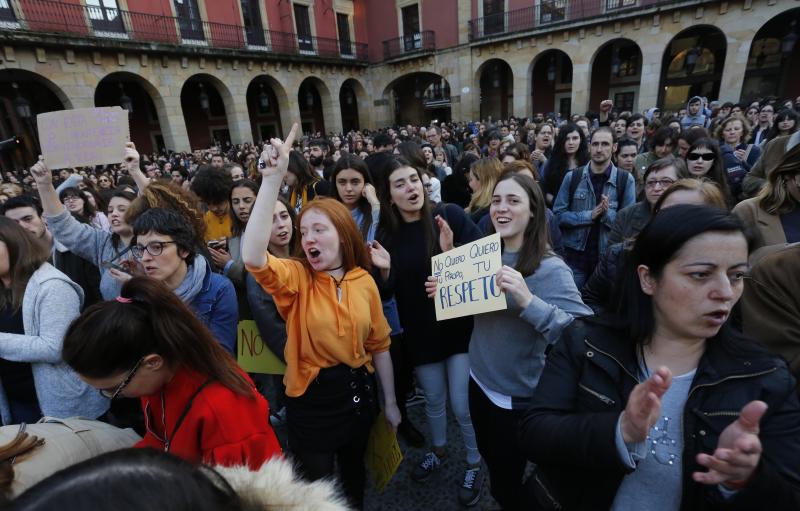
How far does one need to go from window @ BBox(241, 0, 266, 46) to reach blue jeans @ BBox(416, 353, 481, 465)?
2203cm

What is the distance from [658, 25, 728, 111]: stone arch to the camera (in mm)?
18844

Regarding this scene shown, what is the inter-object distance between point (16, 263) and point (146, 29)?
61.5ft

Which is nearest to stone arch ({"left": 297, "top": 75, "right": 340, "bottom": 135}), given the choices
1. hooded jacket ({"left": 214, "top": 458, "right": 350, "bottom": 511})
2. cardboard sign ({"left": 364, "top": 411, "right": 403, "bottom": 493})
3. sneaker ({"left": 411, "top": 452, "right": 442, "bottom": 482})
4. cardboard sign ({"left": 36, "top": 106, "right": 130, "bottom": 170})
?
cardboard sign ({"left": 36, "top": 106, "right": 130, "bottom": 170})

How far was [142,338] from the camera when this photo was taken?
1.34 meters

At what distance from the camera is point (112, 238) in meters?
3.00

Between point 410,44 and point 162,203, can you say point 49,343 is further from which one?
point 410,44

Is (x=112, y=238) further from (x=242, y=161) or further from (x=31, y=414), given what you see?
(x=242, y=161)

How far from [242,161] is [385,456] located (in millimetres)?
9322

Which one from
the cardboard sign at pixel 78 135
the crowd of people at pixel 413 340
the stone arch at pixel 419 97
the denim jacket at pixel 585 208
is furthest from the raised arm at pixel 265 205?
the stone arch at pixel 419 97

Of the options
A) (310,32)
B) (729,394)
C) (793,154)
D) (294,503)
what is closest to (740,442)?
(729,394)

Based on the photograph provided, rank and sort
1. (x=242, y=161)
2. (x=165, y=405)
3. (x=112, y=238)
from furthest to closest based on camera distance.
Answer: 1. (x=242, y=161)
2. (x=112, y=238)
3. (x=165, y=405)

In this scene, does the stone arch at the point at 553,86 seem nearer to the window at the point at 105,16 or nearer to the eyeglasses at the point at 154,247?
the window at the point at 105,16

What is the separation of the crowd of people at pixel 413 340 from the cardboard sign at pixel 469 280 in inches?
3.3

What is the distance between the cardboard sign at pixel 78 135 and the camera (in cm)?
319
